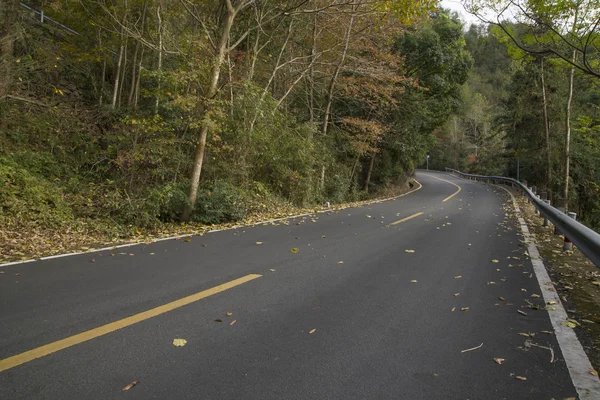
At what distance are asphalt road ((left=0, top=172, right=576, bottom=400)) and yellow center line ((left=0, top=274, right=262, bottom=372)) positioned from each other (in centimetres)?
2

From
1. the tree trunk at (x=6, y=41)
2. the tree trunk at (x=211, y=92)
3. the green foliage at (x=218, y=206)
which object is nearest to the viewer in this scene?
the tree trunk at (x=211, y=92)

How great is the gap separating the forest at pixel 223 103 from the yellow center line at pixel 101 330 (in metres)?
4.04

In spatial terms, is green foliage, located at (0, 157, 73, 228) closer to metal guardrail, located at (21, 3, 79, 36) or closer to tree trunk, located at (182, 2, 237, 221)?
tree trunk, located at (182, 2, 237, 221)

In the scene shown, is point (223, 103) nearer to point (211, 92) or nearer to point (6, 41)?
point (211, 92)

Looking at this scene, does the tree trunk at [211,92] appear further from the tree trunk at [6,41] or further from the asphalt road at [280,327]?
the tree trunk at [6,41]

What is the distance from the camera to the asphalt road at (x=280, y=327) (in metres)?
2.84

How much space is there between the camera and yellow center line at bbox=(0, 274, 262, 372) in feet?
10.0

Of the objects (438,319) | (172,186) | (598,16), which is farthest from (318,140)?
(438,319)

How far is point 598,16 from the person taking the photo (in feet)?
23.5

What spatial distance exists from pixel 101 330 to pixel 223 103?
7528 millimetres

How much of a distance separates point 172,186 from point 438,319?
321 inches

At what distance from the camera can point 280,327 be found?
12.5 feet

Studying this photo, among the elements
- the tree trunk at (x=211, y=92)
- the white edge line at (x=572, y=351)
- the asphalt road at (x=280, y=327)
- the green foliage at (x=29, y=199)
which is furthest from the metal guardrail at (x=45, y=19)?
the white edge line at (x=572, y=351)

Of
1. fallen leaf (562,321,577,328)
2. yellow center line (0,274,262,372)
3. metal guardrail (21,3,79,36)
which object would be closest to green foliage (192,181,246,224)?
yellow center line (0,274,262,372)
